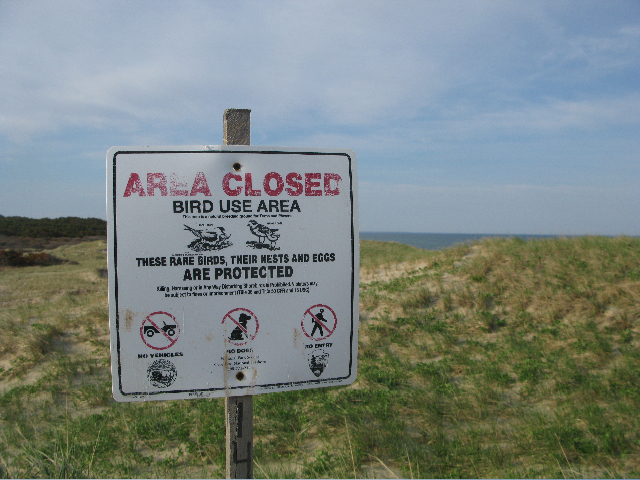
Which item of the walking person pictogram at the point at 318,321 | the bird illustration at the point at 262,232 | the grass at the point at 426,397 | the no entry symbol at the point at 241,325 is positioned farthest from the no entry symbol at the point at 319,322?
the grass at the point at 426,397

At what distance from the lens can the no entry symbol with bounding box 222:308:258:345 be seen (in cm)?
186

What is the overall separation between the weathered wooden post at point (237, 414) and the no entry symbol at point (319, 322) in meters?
0.47

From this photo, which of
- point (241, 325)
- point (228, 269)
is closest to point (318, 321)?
point (241, 325)

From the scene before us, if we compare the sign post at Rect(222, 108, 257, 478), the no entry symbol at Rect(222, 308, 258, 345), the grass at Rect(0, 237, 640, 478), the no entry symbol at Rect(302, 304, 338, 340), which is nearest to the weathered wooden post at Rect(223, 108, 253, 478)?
the sign post at Rect(222, 108, 257, 478)

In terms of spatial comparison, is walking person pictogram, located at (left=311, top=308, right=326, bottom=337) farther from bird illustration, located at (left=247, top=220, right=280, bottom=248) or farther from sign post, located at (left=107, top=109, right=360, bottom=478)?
bird illustration, located at (left=247, top=220, right=280, bottom=248)

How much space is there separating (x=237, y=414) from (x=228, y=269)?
2.47ft

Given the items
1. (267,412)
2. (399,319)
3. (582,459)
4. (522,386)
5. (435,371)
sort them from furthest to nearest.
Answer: (399,319), (435,371), (522,386), (267,412), (582,459)

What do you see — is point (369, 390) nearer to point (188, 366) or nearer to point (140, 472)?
point (140, 472)

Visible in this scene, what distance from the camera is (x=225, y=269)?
1.86 m

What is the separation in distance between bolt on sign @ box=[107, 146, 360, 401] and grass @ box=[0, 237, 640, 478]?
134 cm

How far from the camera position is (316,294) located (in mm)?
1949

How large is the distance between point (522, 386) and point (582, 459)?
1478 mm

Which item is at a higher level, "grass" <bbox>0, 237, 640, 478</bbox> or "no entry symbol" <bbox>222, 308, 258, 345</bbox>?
"no entry symbol" <bbox>222, 308, 258, 345</bbox>

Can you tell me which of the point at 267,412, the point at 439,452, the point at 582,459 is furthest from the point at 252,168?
the point at 582,459
